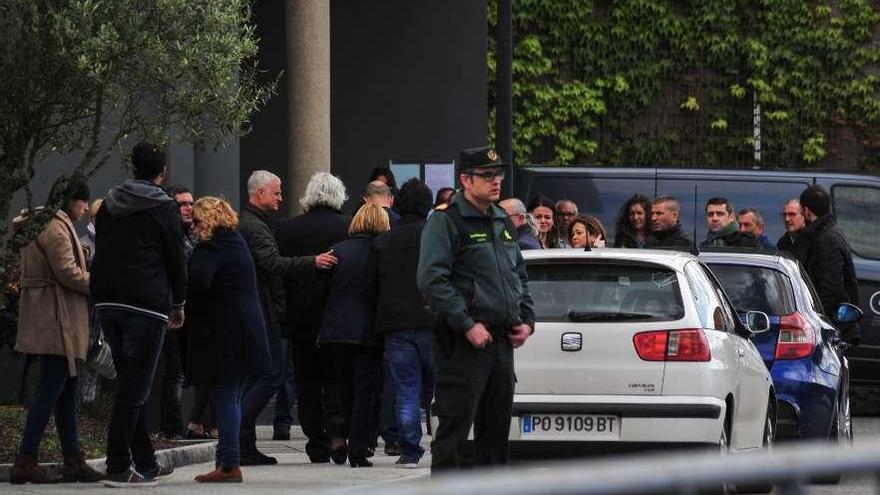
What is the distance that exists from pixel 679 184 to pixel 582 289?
892 centimetres

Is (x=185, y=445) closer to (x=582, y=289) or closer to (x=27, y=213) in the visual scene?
(x=27, y=213)

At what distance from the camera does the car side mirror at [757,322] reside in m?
11.1

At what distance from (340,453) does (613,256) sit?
2935mm

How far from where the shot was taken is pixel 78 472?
10.0m

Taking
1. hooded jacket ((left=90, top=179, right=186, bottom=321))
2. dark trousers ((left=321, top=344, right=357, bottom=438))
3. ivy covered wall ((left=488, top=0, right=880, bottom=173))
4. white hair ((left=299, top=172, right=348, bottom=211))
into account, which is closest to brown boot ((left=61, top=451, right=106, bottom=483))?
hooded jacket ((left=90, top=179, right=186, bottom=321))

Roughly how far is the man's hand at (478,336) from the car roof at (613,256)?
1.70 m

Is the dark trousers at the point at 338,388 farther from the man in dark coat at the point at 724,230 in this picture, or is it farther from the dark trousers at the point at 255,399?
the man in dark coat at the point at 724,230

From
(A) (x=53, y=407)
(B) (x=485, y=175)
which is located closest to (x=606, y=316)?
(B) (x=485, y=175)

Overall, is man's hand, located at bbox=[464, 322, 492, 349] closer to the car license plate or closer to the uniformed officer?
the uniformed officer

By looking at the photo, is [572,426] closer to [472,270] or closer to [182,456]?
[472,270]

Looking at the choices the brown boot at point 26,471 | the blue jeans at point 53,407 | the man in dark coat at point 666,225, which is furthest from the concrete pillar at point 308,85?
the brown boot at point 26,471

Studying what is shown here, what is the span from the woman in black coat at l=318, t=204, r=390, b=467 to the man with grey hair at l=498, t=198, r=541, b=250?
1618mm

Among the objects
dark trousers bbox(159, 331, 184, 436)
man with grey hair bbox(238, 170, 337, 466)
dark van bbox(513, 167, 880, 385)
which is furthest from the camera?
dark van bbox(513, 167, 880, 385)

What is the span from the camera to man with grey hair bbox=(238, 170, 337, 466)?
11594 mm
